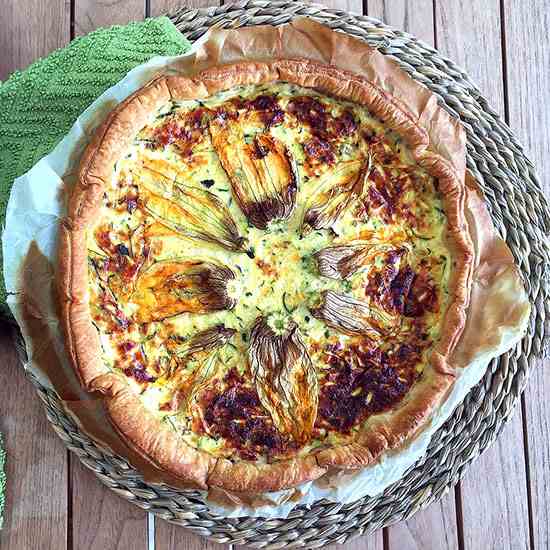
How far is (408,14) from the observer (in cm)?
237

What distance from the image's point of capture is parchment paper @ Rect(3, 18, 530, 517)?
1907 millimetres

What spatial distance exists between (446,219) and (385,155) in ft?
0.73

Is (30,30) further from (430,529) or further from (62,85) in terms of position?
(430,529)

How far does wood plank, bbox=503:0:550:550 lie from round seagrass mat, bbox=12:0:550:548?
15 cm

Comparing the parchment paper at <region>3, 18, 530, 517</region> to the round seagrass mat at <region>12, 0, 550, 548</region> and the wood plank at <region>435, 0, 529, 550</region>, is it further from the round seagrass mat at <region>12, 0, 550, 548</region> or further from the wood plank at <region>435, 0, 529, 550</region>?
the wood plank at <region>435, 0, 529, 550</region>

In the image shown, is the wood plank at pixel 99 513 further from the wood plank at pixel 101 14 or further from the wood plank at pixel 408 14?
the wood plank at pixel 408 14

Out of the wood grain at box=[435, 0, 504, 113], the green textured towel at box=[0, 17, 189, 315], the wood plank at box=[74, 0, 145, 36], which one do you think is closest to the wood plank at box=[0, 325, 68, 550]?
the green textured towel at box=[0, 17, 189, 315]

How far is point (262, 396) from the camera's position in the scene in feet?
6.44

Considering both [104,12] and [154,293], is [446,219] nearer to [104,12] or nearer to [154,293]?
[154,293]

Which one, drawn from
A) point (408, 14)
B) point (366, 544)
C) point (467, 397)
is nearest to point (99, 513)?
point (366, 544)

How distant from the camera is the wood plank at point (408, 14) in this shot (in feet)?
7.76

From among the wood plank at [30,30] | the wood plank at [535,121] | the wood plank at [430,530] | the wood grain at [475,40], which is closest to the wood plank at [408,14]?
the wood grain at [475,40]

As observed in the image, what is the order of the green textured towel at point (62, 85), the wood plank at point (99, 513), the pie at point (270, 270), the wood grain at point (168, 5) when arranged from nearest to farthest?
the pie at point (270, 270) → the green textured towel at point (62, 85) → the wood plank at point (99, 513) → the wood grain at point (168, 5)

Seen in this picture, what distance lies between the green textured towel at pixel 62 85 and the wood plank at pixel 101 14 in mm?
153
